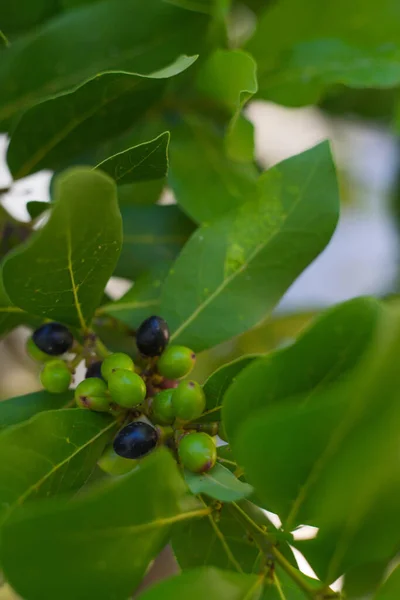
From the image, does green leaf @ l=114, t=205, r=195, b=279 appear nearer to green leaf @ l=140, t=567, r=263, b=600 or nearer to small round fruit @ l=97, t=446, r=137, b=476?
small round fruit @ l=97, t=446, r=137, b=476

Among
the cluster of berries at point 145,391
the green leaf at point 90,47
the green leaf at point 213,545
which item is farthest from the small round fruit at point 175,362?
the green leaf at point 90,47

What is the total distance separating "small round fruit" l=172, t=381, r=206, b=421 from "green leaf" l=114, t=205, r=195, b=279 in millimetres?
255

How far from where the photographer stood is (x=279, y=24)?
27.0 inches

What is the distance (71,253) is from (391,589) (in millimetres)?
287

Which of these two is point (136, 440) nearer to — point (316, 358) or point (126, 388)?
point (126, 388)

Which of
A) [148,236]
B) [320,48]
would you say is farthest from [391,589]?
[320,48]

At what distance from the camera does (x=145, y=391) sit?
44 cm

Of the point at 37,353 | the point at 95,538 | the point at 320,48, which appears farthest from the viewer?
the point at 320,48

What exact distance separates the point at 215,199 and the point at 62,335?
0.24 m

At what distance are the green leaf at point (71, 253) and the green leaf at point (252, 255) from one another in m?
0.09

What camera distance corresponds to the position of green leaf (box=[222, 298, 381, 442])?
0.36 m

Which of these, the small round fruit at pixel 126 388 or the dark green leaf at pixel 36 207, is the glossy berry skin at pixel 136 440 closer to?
the small round fruit at pixel 126 388

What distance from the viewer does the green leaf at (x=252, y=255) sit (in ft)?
1.65

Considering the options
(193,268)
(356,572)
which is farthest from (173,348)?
(356,572)
